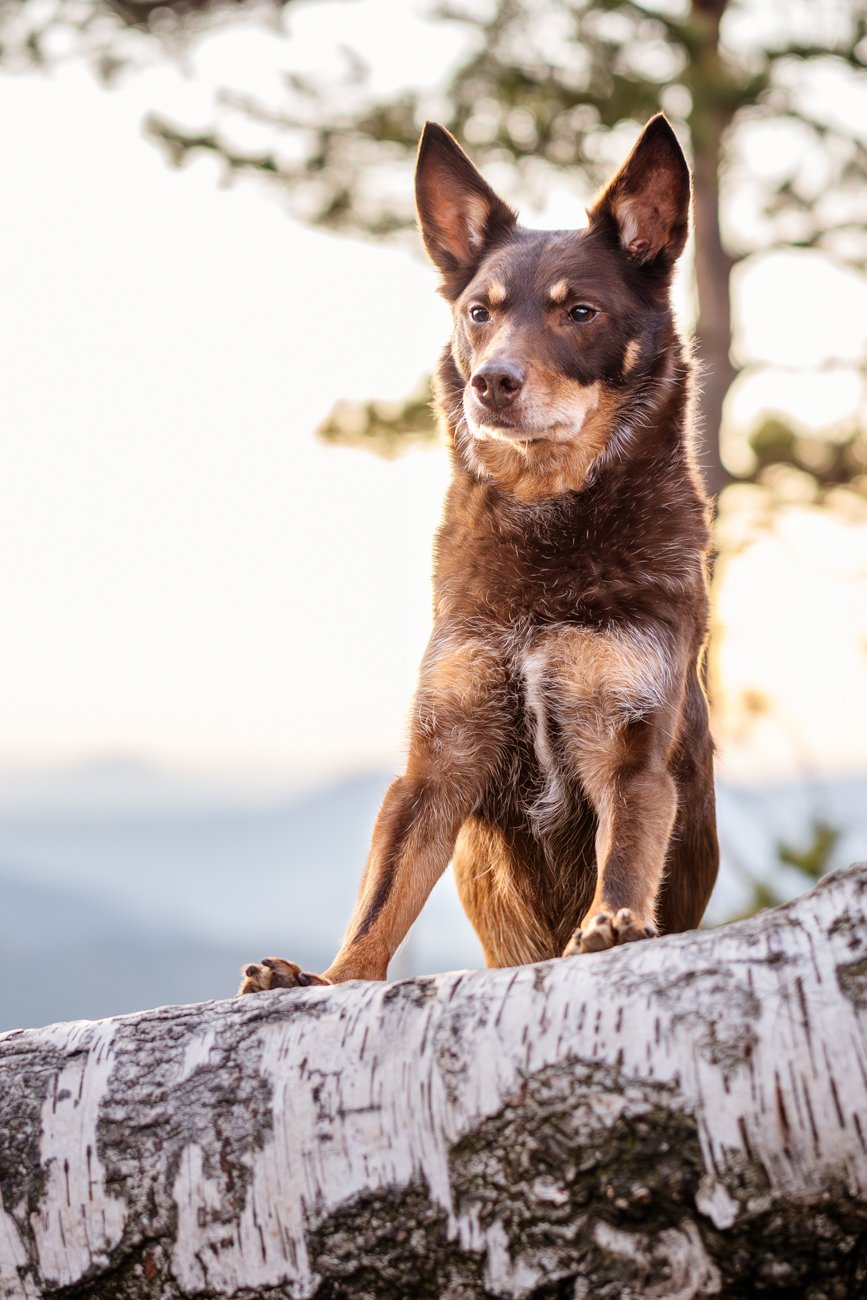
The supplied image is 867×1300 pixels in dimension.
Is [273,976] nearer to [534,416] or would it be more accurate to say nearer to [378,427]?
[534,416]

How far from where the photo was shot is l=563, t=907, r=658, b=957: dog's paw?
119 inches

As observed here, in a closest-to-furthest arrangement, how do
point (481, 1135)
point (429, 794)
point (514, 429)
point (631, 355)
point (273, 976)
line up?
point (481, 1135) < point (273, 976) < point (429, 794) < point (514, 429) < point (631, 355)

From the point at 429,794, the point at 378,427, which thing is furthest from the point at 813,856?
the point at 429,794

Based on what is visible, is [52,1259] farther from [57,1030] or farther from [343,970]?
[343,970]

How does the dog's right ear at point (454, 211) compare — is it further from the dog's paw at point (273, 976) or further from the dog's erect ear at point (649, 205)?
the dog's paw at point (273, 976)

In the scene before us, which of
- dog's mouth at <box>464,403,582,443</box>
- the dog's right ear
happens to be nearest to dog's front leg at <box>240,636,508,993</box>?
dog's mouth at <box>464,403,582,443</box>

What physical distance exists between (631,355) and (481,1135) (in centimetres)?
248

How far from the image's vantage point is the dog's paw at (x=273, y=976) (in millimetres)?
3270

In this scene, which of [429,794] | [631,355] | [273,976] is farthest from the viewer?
[631,355]

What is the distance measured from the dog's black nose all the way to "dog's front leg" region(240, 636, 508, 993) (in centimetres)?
70

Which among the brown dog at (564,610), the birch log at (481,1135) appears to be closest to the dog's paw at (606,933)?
the birch log at (481,1135)

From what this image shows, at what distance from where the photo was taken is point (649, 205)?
14.3 feet

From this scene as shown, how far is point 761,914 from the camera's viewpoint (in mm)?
2707

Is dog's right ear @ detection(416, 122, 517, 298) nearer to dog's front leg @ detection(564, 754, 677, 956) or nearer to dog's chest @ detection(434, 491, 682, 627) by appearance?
dog's chest @ detection(434, 491, 682, 627)
